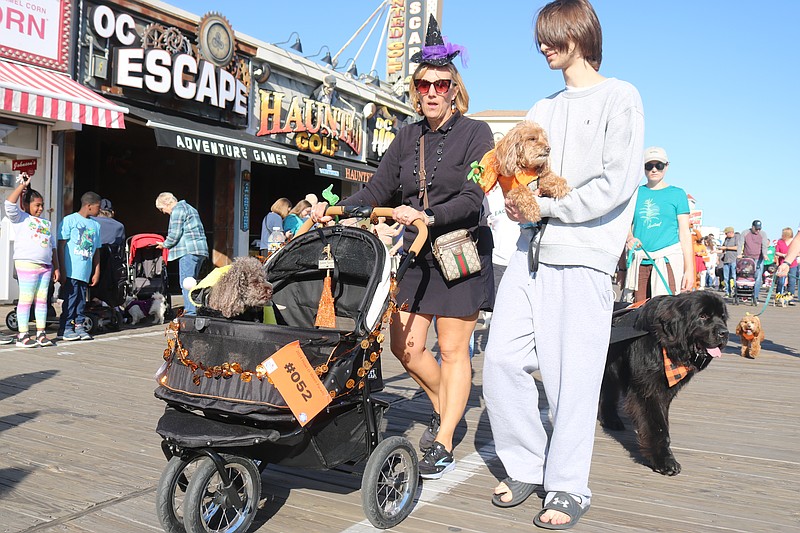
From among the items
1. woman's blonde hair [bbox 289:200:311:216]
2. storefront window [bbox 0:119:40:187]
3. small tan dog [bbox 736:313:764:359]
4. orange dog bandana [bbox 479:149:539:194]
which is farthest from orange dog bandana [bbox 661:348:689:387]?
storefront window [bbox 0:119:40:187]

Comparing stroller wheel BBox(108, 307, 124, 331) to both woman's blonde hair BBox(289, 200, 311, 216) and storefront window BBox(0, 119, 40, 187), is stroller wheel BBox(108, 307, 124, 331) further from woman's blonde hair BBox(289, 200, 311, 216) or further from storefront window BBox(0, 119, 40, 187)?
storefront window BBox(0, 119, 40, 187)

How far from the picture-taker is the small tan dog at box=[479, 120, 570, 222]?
109 inches

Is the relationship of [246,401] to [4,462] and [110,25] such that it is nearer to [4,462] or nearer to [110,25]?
[4,462]

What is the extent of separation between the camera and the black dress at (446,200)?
3.51 meters

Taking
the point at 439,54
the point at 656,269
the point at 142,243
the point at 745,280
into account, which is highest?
the point at 439,54

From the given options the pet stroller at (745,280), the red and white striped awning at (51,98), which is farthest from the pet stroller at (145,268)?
the pet stroller at (745,280)

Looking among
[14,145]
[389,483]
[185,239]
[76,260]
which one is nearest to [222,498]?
[389,483]

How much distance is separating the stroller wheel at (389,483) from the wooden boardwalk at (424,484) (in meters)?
0.09

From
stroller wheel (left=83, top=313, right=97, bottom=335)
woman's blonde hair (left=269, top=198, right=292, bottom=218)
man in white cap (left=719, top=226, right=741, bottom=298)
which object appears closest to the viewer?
stroller wheel (left=83, top=313, right=97, bottom=335)

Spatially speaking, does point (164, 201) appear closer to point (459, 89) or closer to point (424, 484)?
point (459, 89)

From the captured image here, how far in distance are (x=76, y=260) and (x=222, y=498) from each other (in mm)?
6083

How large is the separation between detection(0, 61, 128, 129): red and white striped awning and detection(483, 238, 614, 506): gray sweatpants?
329 inches

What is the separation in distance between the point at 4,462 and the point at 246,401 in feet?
6.45

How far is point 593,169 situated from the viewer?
9.30 feet
